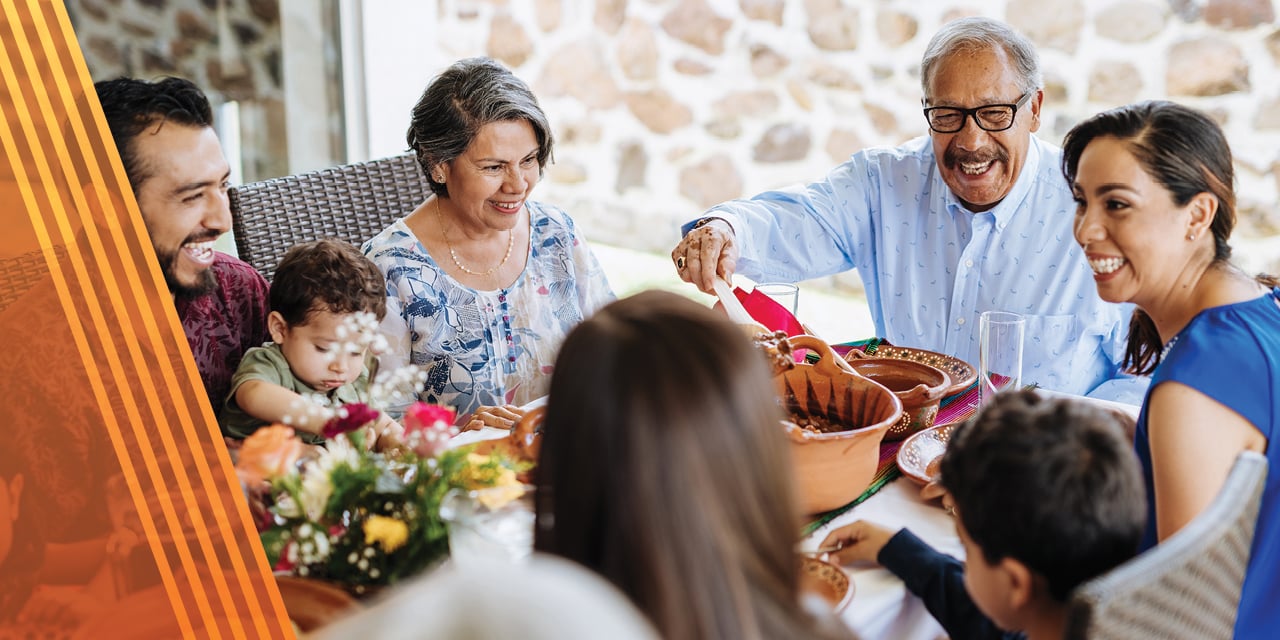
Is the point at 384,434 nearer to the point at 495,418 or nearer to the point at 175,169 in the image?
the point at 495,418

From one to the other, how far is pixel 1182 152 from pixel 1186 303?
0.21 meters

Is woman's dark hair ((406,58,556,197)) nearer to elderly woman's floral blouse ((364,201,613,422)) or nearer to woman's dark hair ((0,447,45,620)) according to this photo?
elderly woman's floral blouse ((364,201,613,422))

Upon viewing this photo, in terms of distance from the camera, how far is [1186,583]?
1.07 m

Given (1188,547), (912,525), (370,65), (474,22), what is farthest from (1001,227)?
(474,22)

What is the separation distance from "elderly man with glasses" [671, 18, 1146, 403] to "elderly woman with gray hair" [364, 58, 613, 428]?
34cm

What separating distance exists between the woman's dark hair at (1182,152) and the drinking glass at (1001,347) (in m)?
0.28

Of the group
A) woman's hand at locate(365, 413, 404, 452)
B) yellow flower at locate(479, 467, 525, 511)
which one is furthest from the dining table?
yellow flower at locate(479, 467, 525, 511)

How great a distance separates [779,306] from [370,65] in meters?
2.81

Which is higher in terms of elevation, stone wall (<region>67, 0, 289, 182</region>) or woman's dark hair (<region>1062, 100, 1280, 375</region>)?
woman's dark hair (<region>1062, 100, 1280, 375</region>)

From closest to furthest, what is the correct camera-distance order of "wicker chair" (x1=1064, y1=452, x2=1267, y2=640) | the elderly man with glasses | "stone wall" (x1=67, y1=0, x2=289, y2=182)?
1. "wicker chair" (x1=1064, y1=452, x2=1267, y2=640)
2. the elderly man with glasses
3. "stone wall" (x1=67, y1=0, x2=289, y2=182)

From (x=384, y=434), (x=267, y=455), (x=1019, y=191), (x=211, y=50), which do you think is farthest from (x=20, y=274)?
(x=211, y=50)

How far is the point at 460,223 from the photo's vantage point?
2238 millimetres

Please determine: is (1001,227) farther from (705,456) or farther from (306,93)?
(306,93)
